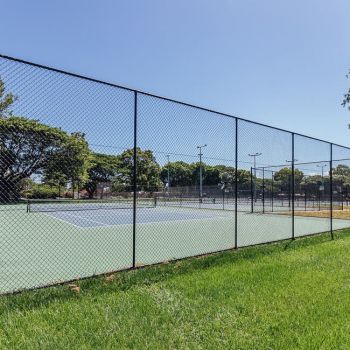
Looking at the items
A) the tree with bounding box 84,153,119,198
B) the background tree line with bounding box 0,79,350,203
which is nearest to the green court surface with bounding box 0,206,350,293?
the background tree line with bounding box 0,79,350,203

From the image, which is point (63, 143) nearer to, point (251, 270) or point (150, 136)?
point (150, 136)

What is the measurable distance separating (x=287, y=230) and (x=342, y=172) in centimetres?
975

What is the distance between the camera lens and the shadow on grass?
4.22 m

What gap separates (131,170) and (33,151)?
7.55 ft

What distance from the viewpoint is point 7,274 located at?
19.6 ft

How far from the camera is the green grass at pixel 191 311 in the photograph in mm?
3266

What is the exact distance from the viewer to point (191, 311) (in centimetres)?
397

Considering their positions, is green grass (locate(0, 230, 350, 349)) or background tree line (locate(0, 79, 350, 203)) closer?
green grass (locate(0, 230, 350, 349))

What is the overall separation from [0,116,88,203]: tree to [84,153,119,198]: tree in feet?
0.73

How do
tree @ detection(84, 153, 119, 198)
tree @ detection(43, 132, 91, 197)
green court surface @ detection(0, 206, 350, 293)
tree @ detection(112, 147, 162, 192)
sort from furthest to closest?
tree @ detection(112, 147, 162, 192) → tree @ detection(84, 153, 119, 198) → green court surface @ detection(0, 206, 350, 293) → tree @ detection(43, 132, 91, 197)

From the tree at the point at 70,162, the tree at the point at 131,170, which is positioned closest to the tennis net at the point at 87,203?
the tree at the point at 131,170

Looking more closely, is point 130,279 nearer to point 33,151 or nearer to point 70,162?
point 70,162

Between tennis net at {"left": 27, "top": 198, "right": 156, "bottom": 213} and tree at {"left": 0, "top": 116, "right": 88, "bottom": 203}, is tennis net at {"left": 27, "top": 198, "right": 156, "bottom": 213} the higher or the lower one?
the lower one

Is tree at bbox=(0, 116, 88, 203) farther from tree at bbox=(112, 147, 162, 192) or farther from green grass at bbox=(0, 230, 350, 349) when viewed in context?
green grass at bbox=(0, 230, 350, 349)
